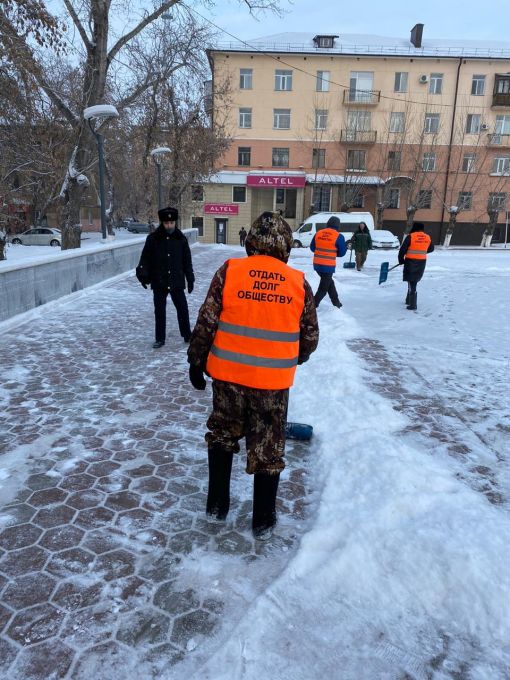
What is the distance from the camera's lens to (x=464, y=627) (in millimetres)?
2254

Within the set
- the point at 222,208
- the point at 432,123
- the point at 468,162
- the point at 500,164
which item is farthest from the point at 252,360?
the point at 500,164

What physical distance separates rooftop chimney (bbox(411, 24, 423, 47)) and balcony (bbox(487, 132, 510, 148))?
28.6 ft

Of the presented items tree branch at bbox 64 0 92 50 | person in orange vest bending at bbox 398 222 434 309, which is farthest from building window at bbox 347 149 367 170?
person in orange vest bending at bbox 398 222 434 309

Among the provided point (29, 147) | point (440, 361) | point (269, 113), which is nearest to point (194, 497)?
point (440, 361)

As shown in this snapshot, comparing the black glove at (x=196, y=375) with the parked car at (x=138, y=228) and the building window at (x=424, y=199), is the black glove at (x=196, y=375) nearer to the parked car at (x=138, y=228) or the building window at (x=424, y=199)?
the building window at (x=424, y=199)

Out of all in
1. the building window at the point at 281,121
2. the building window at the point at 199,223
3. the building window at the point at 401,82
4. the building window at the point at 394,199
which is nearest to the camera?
the building window at the point at 401,82

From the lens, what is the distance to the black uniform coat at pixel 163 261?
6.29m

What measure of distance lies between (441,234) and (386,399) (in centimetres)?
3735

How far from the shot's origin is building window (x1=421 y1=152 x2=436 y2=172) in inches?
1452

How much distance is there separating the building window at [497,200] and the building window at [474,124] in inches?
188

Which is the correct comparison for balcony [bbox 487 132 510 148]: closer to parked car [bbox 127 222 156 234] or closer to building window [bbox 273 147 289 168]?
building window [bbox 273 147 289 168]

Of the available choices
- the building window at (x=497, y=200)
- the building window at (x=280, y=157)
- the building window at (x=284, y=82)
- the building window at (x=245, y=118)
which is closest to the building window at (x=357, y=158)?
the building window at (x=280, y=157)

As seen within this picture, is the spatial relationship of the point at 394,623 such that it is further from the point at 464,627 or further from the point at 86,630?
the point at 86,630

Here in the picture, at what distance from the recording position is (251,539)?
2871 millimetres
